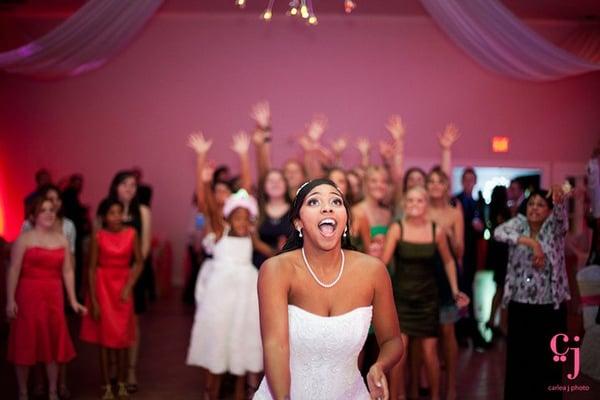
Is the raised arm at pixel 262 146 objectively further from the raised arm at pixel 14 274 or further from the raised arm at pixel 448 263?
the raised arm at pixel 14 274

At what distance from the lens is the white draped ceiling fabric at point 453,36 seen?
486 centimetres

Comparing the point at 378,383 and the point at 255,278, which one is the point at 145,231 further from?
the point at 378,383

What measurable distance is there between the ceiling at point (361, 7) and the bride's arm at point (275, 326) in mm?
3120

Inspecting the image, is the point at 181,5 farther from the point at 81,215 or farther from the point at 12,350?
the point at 12,350

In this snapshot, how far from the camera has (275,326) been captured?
9.17 ft

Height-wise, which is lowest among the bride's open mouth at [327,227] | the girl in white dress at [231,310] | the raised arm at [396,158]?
the girl in white dress at [231,310]

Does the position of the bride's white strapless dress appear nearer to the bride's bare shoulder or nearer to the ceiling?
the bride's bare shoulder

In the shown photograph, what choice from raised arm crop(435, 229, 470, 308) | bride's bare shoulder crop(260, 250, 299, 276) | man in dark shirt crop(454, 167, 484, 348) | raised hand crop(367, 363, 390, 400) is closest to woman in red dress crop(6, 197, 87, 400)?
raised arm crop(435, 229, 470, 308)

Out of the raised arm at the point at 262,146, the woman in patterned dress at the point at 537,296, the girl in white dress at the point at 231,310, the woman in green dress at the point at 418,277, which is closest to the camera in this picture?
the woman in patterned dress at the point at 537,296

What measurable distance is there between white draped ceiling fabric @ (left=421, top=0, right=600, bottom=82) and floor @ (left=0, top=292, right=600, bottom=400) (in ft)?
6.50

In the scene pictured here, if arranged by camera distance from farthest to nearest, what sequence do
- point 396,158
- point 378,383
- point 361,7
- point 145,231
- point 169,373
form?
point 361,7, point 396,158, point 169,373, point 145,231, point 378,383

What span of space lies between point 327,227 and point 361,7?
264 inches

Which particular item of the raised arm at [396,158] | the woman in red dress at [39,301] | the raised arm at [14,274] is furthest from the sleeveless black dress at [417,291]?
the raised arm at [14,274]

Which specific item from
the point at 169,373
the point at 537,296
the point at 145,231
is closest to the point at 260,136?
the point at 145,231
